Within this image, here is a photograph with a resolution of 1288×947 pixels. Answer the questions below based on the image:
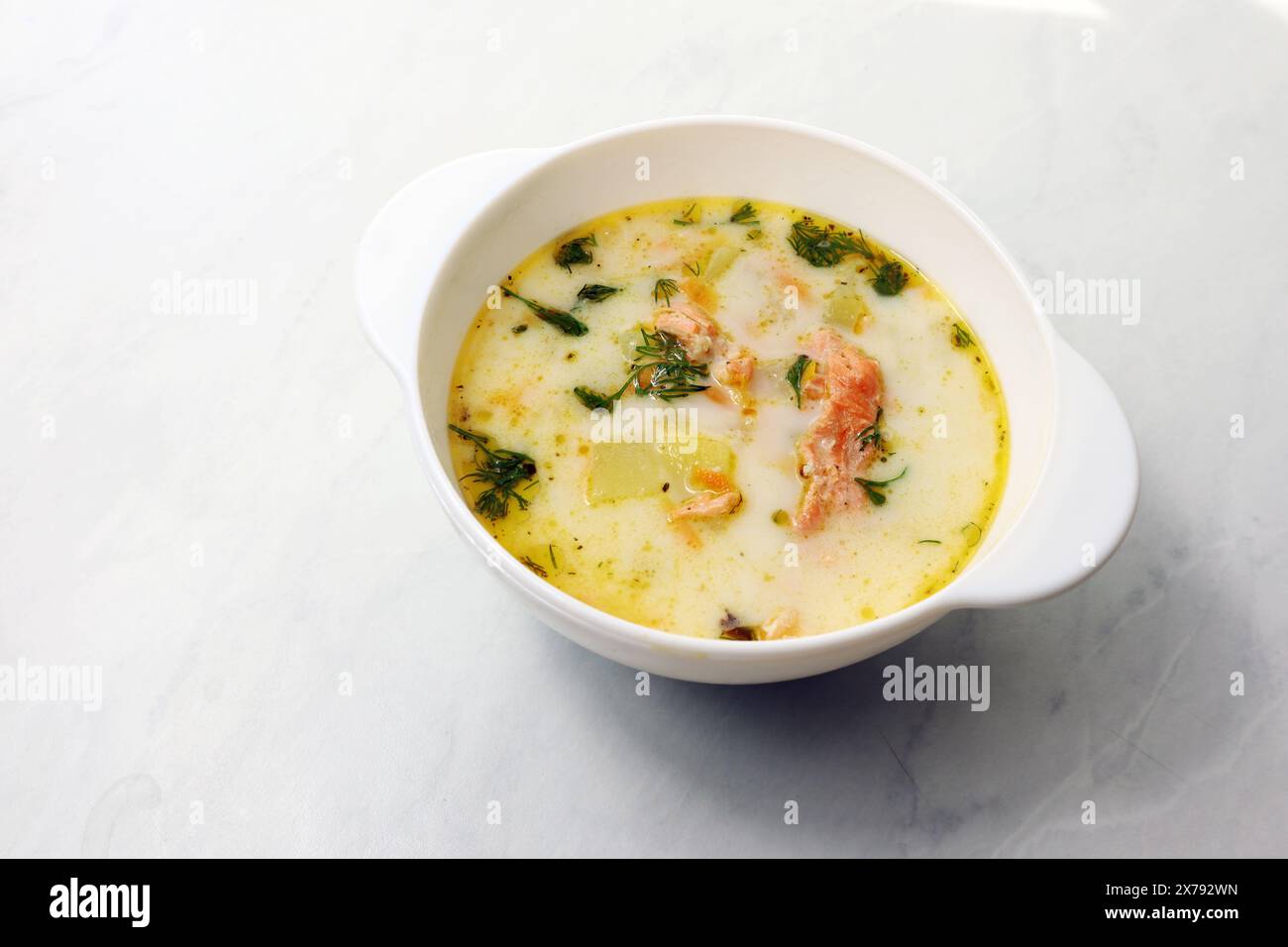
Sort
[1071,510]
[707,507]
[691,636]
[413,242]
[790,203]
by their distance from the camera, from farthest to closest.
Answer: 1. [790,203]
2. [413,242]
3. [707,507]
4. [691,636]
5. [1071,510]

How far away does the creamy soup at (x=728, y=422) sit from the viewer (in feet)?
6.86

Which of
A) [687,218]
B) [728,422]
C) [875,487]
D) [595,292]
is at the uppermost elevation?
[687,218]

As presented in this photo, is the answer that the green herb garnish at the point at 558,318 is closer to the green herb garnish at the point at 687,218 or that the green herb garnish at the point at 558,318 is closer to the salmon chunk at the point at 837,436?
the green herb garnish at the point at 687,218

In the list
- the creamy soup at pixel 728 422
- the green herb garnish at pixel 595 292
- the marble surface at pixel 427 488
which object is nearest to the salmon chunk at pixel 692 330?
the creamy soup at pixel 728 422

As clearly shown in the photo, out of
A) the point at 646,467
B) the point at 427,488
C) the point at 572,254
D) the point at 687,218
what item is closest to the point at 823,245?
the point at 687,218

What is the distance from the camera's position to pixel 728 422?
2246mm

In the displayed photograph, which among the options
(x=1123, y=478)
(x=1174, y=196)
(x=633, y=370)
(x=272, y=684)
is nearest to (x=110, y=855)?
(x=272, y=684)

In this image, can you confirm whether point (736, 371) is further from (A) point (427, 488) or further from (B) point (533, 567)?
(A) point (427, 488)

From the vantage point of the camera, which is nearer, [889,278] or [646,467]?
[646,467]

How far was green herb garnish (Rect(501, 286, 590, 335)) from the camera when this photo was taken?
2.37 metres

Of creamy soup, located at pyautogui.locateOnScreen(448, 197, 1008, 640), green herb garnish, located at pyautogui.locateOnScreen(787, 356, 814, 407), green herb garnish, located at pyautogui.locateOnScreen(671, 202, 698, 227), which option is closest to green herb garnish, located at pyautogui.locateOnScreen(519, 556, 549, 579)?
creamy soup, located at pyautogui.locateOnScreen(448, 197, 1008, 640)

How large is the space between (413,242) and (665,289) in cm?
A: 49

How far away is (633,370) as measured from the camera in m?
2.31

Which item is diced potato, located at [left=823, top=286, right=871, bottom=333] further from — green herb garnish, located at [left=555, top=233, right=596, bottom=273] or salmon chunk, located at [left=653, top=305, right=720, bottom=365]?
green herb garnish, located at [left=555, top=233, right=596, bottom=273]
